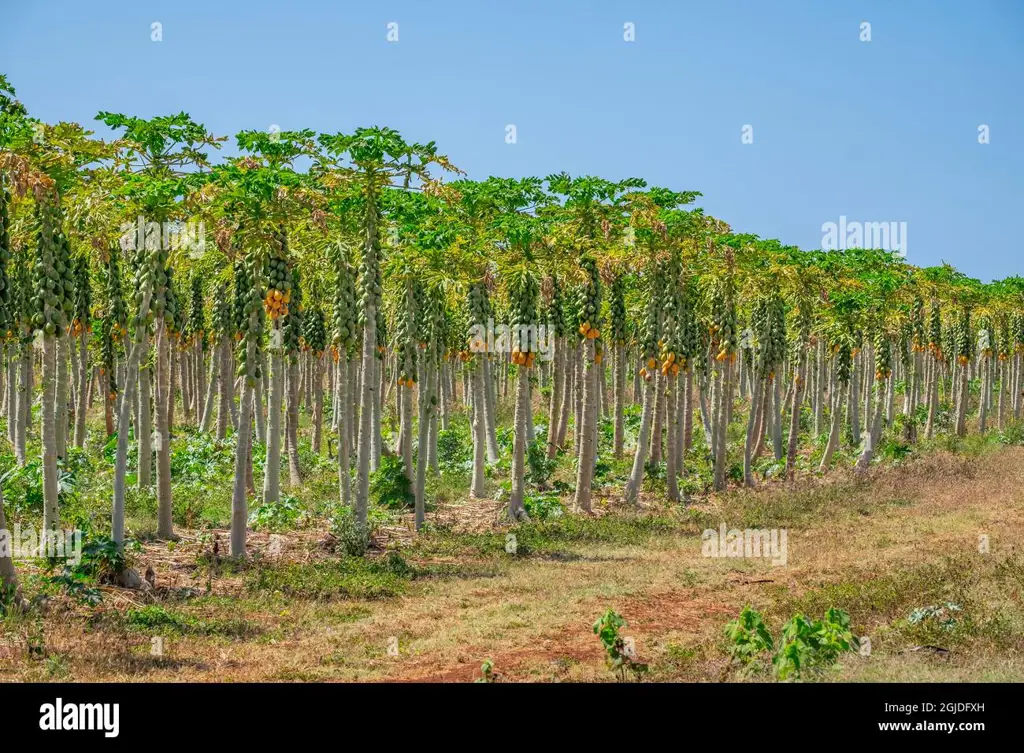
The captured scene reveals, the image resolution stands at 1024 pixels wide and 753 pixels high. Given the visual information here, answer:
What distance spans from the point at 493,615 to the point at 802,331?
1022 inches

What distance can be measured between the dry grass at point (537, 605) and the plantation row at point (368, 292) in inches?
74.6

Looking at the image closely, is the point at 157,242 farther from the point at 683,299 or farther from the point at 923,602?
the point at 683,299

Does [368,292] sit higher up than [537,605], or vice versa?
[368,292]

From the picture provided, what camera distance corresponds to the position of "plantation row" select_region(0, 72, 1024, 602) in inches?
735

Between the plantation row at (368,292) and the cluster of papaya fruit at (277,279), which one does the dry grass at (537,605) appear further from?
the cluster of papaya fruit at (277,279)

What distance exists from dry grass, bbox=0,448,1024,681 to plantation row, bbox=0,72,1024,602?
189 centimetres

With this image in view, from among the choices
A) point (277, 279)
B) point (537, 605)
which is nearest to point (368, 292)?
point (277, 279)

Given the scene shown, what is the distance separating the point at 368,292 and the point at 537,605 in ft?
26.8

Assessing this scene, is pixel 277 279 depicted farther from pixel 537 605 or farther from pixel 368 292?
pixel 537 605

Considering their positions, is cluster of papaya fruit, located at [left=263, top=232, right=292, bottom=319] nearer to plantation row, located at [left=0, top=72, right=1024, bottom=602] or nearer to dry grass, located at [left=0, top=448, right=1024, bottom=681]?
plantation row, located at [left=0, top=72, right=1024, bottom=602]

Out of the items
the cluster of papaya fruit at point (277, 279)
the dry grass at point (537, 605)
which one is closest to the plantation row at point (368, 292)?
the cluster of papaya fruit at point (277, 279)

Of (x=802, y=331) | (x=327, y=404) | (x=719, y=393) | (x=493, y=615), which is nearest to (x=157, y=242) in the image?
(x=493, y=615)

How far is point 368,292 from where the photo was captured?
22828 mm

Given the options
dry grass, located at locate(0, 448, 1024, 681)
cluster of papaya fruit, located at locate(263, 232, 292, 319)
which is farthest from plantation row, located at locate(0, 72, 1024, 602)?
dry grass, located at locate(0, 448, 1024, 681)
